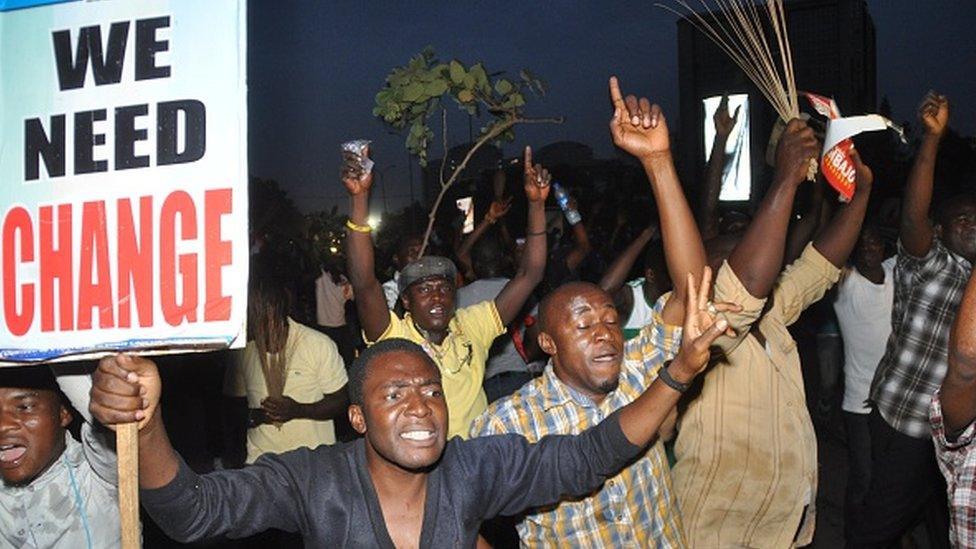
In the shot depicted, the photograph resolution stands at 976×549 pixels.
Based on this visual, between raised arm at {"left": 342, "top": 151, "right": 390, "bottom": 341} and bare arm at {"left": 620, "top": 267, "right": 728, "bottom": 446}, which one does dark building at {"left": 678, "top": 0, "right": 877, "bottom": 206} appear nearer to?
raised arm at {"left": 342, "top": 151, "right": 390, "bottom": 341}

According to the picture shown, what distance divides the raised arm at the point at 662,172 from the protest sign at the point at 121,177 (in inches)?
54.4

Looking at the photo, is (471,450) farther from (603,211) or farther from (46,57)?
(603,211)

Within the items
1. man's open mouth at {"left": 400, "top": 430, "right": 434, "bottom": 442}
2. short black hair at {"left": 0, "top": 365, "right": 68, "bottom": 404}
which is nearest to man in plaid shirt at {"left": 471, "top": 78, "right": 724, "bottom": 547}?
man's open mouth at {"left": 400, "top": 430, "right": 434, "bottom": 442}

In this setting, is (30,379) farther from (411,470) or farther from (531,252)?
(531,252)

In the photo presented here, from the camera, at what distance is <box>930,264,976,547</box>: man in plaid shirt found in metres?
2.41

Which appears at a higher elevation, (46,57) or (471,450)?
(46,57)

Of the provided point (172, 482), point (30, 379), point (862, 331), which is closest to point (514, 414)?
point (172, 482)

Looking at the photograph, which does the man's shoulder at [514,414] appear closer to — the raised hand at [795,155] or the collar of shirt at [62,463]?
the raised hand at [795,155]

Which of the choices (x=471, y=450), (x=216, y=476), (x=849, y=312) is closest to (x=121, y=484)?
(x=216, y=476)

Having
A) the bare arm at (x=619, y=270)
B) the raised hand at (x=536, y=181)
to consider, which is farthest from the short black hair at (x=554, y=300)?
the bare arm at (x=619, y=270)

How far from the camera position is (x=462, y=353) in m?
4.60

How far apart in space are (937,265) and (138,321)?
158 inches

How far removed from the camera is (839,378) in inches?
349

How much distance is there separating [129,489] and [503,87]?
3510 millimetres
